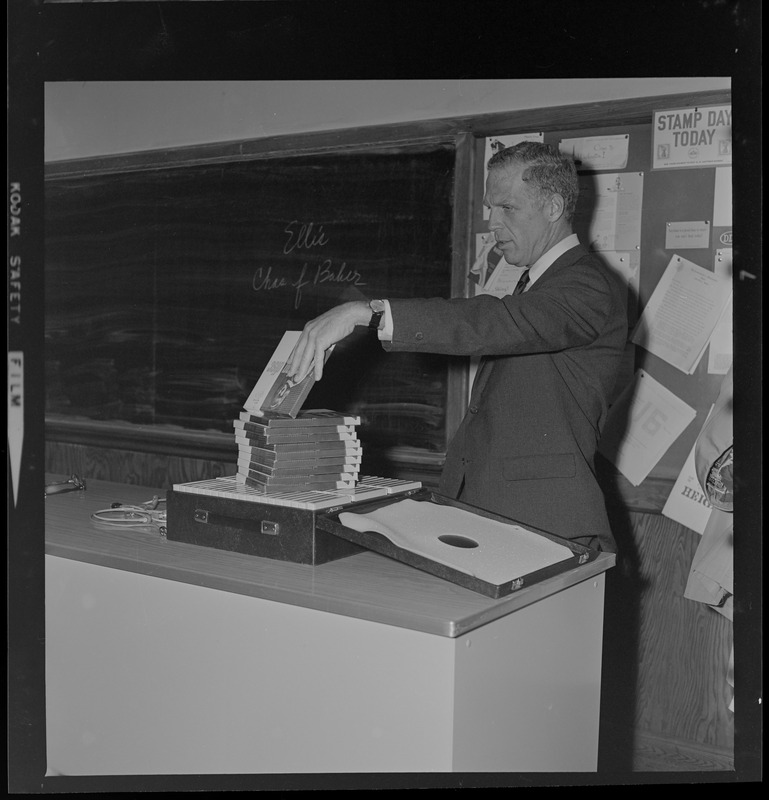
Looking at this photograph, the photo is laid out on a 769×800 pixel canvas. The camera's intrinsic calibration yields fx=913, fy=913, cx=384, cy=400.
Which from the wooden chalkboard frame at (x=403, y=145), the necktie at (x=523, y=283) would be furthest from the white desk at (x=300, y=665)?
the wooden chalkboard frame at (x=403, y=145)

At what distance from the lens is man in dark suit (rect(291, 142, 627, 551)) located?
1.93 m

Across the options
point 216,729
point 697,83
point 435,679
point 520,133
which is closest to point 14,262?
point 216,729

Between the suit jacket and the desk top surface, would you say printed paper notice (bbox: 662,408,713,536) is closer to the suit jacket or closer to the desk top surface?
the suit jacket

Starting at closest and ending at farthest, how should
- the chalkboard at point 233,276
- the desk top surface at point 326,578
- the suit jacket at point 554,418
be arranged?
1. the desk top surface at point 326,578
2. the suit jacket at point 554,418
3. the chalkboard at point 233,276

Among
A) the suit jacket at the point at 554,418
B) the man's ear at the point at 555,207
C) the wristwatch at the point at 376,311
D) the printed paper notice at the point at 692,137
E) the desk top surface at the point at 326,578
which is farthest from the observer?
the printed paper notice at the point at 692,137

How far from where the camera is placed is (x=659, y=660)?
8.50 ft

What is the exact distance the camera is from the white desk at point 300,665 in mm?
1417

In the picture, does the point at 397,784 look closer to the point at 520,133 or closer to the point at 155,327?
the point at 520,133

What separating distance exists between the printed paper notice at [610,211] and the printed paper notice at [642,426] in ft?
1.26

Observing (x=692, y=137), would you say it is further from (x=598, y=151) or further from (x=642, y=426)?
(x=642, y=426)

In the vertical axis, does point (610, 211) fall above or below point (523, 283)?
above

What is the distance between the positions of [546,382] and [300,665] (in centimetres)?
85

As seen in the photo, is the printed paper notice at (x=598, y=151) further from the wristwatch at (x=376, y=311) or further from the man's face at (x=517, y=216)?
the wristwatch at (x=376, y=311)

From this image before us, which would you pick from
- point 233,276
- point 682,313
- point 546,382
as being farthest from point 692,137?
point 233,276
